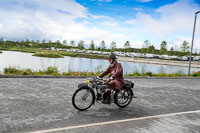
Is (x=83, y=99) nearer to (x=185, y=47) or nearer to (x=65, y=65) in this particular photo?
(x=65, y=65)

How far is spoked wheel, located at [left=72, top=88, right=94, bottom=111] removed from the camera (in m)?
5.82

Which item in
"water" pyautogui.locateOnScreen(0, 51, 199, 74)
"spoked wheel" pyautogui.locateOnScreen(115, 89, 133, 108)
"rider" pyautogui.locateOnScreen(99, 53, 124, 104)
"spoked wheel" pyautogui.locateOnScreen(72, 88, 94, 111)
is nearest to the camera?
"spoked wheel" pyautogui.locateOnScreen(72, 88, 94, 111)

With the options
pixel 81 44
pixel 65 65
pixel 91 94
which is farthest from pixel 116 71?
pixel 81 44

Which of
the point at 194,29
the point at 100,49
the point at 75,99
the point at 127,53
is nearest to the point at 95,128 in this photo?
the point at 75,99

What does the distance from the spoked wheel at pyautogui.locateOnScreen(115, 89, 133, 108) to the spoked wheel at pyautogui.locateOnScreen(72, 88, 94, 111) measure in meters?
1.00

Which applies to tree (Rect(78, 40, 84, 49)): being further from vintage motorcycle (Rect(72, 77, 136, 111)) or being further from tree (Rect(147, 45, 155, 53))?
vintage motorcycle (Rect(72, 77, 136, 111))

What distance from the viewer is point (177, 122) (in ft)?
17.7

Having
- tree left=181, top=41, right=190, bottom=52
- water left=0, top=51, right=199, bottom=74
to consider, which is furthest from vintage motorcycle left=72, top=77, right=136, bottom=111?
tree left=181, top=41, right=190, bottom=52

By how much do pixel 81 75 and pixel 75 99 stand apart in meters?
8.88

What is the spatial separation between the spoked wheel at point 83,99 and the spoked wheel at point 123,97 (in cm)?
100

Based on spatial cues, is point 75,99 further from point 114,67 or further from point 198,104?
point 198,104

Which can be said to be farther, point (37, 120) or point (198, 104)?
point (198, 104)

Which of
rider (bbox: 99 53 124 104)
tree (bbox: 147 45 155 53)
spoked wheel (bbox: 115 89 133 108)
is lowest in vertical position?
spoked wheel (bbox: 115 89 133 108)

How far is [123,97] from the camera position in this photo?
6.69m
